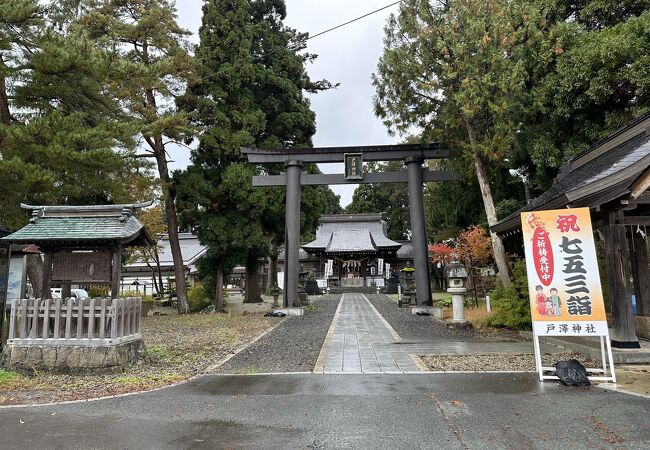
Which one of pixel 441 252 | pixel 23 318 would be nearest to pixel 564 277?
pixel 23 318

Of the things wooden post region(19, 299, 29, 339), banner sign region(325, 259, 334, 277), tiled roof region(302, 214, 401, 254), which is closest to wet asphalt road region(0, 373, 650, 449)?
wooden post region(19, 299, 29, 339)

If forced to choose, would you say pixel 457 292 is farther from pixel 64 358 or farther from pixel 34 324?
pixel 34 324

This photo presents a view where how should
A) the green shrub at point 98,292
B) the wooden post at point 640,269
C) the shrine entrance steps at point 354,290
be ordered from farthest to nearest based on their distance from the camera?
1. the shrine entrance steps at point 354,290
2. the green shrub at point 98,292
3. the wooden post at point 640,269

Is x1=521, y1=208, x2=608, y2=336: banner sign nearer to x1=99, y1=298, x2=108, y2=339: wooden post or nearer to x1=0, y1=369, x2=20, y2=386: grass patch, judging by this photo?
x1=99, y1=298, x2=108, y2=339: wooden post

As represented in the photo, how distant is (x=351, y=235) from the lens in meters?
37.9

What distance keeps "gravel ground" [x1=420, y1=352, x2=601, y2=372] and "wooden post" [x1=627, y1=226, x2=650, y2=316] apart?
2.81 m

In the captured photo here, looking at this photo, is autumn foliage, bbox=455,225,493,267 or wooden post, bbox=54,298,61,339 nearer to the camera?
wooden post, bbox=54,298,61,339

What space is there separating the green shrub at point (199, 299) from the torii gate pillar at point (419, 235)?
986 centimetres

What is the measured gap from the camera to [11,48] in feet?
37.8

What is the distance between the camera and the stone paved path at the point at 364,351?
6508 mm

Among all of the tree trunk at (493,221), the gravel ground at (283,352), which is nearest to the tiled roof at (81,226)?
the gravel ground at (283,352)

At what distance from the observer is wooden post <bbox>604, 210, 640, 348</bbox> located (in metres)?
6.43

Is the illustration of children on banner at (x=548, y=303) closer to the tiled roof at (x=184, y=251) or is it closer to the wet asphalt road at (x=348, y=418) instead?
the wet asphalt road at (x=348, y=418)

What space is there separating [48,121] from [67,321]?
641cm
